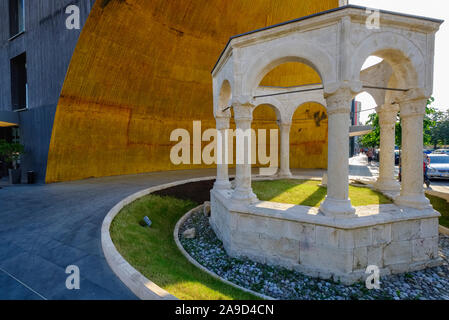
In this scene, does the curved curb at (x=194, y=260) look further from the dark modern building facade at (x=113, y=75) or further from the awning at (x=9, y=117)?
the awning at (x=9, y=117)

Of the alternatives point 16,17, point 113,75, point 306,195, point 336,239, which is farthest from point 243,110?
point 16,17

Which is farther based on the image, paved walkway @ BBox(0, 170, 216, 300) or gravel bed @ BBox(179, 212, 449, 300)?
gravel bed @ BBox(179, 212, 449, 300)

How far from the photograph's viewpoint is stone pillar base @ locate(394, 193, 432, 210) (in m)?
5.62

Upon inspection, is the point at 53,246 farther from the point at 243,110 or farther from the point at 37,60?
the point at 37,60

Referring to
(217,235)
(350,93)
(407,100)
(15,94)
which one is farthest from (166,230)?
(15,94)

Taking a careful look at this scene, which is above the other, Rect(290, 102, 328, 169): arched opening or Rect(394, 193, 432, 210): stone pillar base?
Rect(290, 102, 328, 169): arched opening

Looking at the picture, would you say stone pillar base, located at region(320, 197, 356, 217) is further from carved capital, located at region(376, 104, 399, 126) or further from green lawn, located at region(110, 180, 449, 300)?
carved capital, located at region(376, 104, 399, 126)

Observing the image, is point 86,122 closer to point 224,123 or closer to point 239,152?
point 224,123

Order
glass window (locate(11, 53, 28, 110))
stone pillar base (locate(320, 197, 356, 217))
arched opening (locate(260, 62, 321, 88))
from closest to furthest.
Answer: stone pillar base (locate(320, 197, 356, 217)) → glass window (locate(11, 53, 28, 110)) → arched opening (locate(260, 62, 321, 88))

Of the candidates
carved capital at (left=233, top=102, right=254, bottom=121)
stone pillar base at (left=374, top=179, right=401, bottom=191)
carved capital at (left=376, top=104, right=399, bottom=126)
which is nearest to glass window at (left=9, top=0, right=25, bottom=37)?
carved capital at (left=233, top=102, right=254, bottom=121)

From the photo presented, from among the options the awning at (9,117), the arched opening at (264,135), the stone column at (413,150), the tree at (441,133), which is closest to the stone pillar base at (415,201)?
the stone column at (413,150)

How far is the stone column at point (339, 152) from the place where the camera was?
5102 millimetres

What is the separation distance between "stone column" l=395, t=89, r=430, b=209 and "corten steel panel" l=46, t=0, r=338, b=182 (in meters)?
12.7
